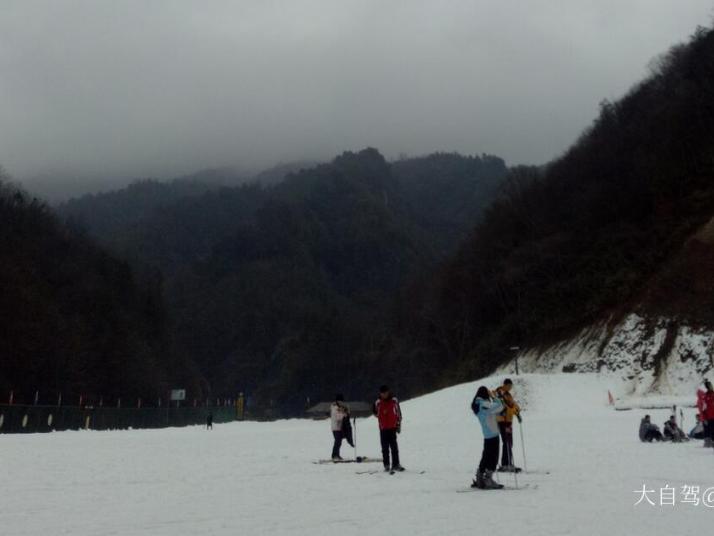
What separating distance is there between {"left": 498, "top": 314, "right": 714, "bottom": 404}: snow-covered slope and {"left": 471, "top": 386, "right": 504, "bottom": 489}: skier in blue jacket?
2962 centimetres

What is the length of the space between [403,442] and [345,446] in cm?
241

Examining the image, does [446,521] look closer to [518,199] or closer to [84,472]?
[84,472]

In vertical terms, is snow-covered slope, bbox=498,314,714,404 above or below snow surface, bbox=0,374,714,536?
above

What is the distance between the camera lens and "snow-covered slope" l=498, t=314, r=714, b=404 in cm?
4450

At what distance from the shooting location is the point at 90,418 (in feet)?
166

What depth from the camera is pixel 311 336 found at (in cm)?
15275

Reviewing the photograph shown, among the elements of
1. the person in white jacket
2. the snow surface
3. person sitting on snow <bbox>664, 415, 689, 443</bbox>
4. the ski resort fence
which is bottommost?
the snow surface

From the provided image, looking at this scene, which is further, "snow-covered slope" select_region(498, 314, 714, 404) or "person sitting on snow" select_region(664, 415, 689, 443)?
"snow-covered slope" select_region(498, 314, 714, 404)

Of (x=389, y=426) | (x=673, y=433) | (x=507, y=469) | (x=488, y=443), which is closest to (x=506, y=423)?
(x=507, y=469)

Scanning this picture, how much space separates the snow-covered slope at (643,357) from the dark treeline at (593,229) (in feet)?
5.93

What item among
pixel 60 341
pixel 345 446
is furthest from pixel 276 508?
pixel 60 341

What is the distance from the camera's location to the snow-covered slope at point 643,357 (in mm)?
44500

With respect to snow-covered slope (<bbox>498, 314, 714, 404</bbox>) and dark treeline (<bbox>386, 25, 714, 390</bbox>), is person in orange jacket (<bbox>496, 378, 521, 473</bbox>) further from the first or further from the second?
dark treeline (<bbox>386, 25, 714, 390</bbox>)

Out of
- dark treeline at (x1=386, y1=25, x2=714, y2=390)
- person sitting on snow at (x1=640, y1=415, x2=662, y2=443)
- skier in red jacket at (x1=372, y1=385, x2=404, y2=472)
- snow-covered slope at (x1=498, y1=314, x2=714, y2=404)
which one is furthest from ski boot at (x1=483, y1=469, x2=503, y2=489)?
dark treeline at (x1=386, y1=25, x2=714, y2=390)
